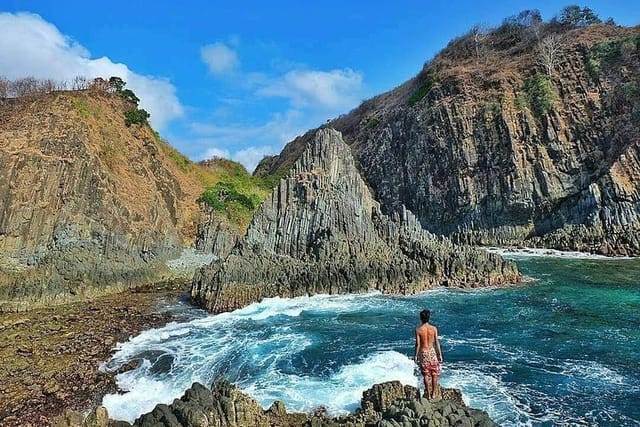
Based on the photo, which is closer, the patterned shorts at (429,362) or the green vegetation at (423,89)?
the patterned shorts at (429,362)

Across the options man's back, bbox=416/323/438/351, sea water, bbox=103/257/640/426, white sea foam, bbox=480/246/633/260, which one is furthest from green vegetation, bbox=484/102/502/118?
man's back, bbox=416/323/438/351

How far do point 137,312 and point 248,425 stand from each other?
15.8 m

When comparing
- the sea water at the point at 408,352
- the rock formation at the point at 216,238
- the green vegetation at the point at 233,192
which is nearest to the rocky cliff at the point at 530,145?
the green vegetation at the point at 233,192

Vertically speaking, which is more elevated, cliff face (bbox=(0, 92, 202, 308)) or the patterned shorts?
cliff face (bbox=(0, 92, 202, 308))

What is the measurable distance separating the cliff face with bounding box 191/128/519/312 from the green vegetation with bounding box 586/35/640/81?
125 ft

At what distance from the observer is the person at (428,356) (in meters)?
12.2

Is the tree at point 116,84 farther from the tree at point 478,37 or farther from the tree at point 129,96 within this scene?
the tree at point 478,37

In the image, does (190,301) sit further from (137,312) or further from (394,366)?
(394,366)

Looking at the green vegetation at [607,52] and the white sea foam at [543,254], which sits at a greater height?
the green vegetation at [607,52]

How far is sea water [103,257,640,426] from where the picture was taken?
14.0 metres

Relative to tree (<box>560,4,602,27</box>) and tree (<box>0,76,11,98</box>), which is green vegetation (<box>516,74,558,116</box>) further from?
tree (<box>0,76,11,98</box>)

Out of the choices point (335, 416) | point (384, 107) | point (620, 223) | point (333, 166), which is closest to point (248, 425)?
point (335, 416)

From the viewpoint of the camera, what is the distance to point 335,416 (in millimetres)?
13117

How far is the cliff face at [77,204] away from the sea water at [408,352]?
753 cm
